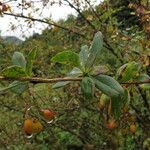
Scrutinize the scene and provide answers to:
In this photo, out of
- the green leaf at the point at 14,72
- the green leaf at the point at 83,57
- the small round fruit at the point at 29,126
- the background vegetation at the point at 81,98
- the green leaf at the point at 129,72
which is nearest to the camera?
the green leaf at the point at 14,72

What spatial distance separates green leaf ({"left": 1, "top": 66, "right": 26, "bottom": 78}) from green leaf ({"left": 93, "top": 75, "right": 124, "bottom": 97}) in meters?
0.17

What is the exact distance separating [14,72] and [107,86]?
0.22 meters

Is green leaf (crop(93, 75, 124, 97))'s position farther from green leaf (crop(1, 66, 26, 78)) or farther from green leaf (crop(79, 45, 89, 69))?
green leaf (crop(1, 66, 26, 78))

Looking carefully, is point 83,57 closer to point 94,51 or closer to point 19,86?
point 94,51

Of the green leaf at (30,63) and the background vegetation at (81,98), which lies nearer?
the green leaf at (30,63)

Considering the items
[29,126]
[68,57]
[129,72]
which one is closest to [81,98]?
[29,126]

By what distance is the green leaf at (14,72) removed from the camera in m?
0.94

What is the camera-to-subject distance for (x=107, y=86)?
1.02 m

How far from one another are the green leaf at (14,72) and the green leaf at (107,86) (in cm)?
Answer: 17

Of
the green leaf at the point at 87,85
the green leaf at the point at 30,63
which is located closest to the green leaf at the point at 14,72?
the green leaf at the point at 30,63

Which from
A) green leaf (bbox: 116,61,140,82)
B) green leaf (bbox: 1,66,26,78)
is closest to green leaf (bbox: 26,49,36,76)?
green leaf (bbox: 1,66,26,78)

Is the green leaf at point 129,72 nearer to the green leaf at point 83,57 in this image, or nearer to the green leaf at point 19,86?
the green leaf at point 83,57

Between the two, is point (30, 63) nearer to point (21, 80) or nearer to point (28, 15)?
point (21, 80)

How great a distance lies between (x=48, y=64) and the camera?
4.39 metres
